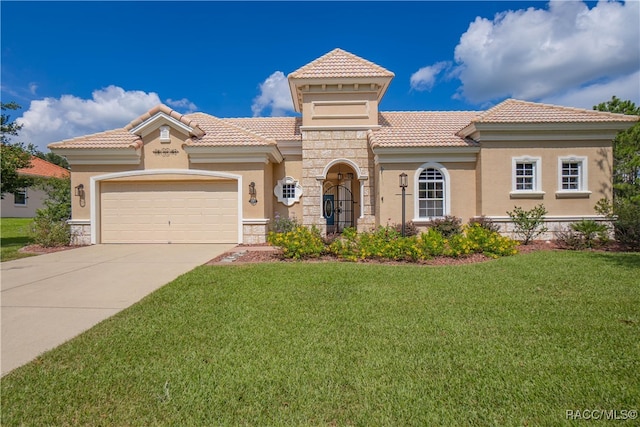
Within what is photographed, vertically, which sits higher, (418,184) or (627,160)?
(627,160)

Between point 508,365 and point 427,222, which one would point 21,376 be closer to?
point 508,365

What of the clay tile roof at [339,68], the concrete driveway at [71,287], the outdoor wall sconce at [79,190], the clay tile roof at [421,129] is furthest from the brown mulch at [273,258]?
the clay tile roof at [339,68]

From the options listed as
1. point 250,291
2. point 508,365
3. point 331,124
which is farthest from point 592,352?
point 331,124

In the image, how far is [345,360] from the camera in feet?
11.4

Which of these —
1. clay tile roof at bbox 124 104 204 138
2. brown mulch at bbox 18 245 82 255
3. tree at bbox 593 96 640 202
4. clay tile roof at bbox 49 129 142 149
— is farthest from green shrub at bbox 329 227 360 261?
tree at bbox 593 96 640 202

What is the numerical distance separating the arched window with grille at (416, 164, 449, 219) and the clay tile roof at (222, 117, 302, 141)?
5864 mm

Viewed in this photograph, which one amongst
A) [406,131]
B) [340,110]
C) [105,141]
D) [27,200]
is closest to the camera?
[105,141]

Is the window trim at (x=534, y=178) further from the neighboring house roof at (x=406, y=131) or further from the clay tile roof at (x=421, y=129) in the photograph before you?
the clay tile roof at (x=421, y=129)

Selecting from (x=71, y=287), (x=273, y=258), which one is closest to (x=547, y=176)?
(x=273, y=258)

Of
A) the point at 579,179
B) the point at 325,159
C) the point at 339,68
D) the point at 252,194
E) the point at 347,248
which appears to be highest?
the point at 339,68

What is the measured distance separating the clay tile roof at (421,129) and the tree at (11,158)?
14.6 meters

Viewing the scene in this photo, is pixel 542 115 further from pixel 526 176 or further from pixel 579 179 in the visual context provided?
pixel 579 179

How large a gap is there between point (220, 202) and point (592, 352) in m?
12.0

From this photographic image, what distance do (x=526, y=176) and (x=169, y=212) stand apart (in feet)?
47.2
